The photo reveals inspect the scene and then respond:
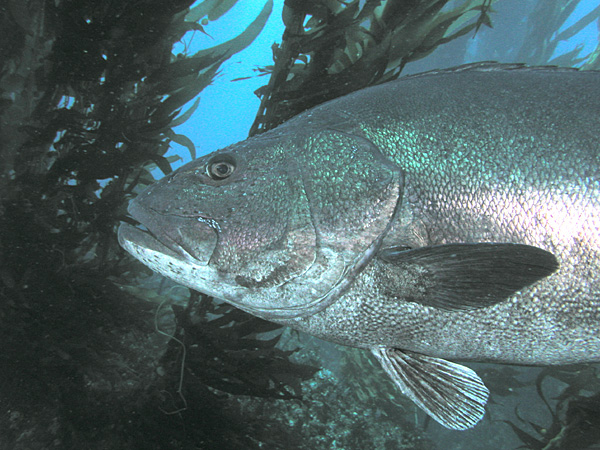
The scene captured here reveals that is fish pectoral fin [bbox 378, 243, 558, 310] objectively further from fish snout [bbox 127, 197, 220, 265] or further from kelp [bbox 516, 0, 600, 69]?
kelp [bbox 516, 0, 600, 69]

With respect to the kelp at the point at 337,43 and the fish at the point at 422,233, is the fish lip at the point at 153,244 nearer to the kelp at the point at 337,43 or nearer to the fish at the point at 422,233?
the fish at the point at 422,233

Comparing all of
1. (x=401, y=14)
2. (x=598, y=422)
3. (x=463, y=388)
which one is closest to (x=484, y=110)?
(x=463, y=388)

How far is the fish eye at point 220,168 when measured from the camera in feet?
4.43

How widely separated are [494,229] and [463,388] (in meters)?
0.73

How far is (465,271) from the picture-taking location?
1110 mm

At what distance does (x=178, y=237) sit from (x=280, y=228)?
1.40 ft

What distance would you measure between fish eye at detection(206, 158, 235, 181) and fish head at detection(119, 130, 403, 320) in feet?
0.14

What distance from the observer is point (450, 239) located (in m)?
1.20

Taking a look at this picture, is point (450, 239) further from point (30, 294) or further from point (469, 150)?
point (30, 294)

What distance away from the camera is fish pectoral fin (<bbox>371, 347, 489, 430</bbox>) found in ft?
4.19

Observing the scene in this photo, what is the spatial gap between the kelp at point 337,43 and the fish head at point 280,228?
1510 mm

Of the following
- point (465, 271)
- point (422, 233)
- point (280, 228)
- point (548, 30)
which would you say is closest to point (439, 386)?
point (465, 271)

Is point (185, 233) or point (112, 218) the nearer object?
point (185, 233)

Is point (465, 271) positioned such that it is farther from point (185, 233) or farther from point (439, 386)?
point (185, 233)
